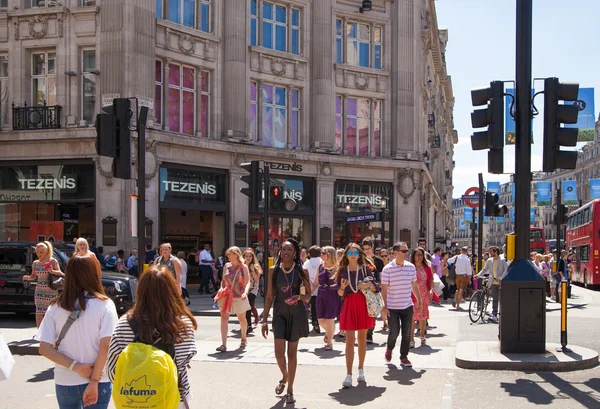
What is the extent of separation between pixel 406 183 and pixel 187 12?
13.1 meters

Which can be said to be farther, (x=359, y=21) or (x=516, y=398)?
(x=359, y=21)

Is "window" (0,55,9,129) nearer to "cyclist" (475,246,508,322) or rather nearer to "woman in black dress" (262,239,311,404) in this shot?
"cyclist" (475,246,508,322)

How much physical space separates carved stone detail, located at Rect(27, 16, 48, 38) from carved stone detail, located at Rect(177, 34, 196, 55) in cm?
476

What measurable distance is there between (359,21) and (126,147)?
25.1 meters

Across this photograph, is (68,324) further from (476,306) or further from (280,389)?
(476,306)

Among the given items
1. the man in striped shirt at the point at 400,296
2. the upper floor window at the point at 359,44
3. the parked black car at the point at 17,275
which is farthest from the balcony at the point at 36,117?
the man in striped shirt at the point at 400,296

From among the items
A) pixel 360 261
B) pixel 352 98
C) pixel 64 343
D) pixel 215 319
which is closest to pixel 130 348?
pixel 64 343

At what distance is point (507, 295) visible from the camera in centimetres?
1077

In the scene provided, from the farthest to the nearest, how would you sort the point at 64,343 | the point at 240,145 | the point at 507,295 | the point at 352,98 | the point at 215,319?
the point at 352,98 < the point at 240,145 < the point at 215,319 < the point at 507,295 < the point at 64,343

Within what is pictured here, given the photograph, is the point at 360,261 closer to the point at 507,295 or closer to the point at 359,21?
the point at 507,295

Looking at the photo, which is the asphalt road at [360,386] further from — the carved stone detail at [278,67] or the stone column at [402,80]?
the stone column at [402,80]

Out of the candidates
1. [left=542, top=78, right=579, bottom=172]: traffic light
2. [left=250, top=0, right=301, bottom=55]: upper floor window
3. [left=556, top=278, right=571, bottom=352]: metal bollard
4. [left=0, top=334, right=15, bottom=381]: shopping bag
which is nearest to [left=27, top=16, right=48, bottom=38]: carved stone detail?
[left=250, top=0, right=301, bottom=55]: upper floor window

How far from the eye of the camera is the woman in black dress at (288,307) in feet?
26.7

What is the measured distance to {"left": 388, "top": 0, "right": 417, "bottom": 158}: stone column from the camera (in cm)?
3453
